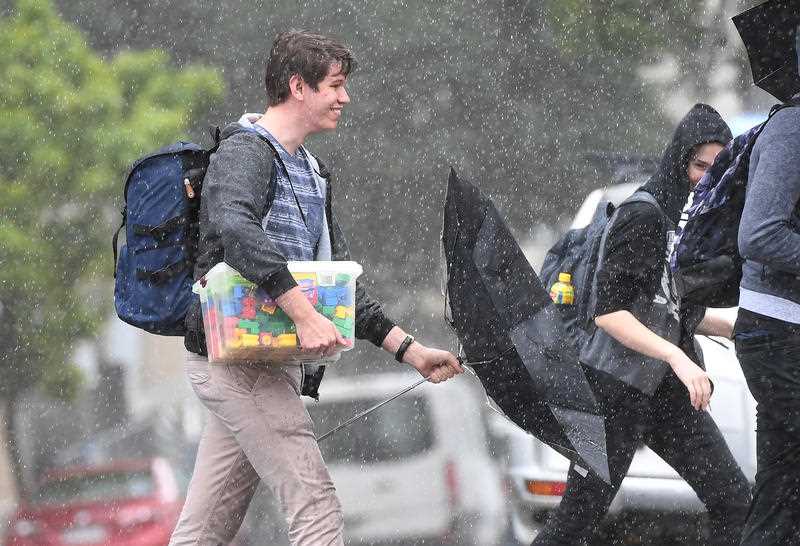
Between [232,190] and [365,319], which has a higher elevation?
[232,190]

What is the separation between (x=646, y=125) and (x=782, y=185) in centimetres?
1136

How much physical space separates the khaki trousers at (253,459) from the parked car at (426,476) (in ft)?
13.1

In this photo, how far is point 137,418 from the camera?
17.4m

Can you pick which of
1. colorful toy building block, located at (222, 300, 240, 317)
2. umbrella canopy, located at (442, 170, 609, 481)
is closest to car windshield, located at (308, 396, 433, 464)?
umbrella canopy, located at (442, 170, 609, 481)

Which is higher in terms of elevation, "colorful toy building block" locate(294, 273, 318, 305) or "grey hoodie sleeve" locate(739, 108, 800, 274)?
"grey hoodie sleeve" locate(739, 108, 800, 274)

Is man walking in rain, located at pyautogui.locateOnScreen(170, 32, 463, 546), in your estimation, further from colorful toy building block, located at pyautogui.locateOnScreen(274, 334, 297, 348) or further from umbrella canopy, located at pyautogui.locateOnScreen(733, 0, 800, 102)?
umbrella canopy, located at pyautogui.locateOnScreen(733, 0, 800, 102)

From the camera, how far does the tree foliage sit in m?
13.5

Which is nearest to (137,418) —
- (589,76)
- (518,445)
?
(589,76)

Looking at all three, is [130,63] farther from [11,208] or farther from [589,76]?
[589,76]

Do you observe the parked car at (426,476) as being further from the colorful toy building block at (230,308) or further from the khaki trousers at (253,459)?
the colorful toy building block at (230,308)

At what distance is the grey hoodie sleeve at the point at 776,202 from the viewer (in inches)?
172

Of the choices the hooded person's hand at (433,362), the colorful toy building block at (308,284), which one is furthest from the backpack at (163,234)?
the hooded person's hand at (433,362)

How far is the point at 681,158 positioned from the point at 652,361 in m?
0.68

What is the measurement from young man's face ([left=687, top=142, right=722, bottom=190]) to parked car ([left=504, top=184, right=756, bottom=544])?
1.41 m
